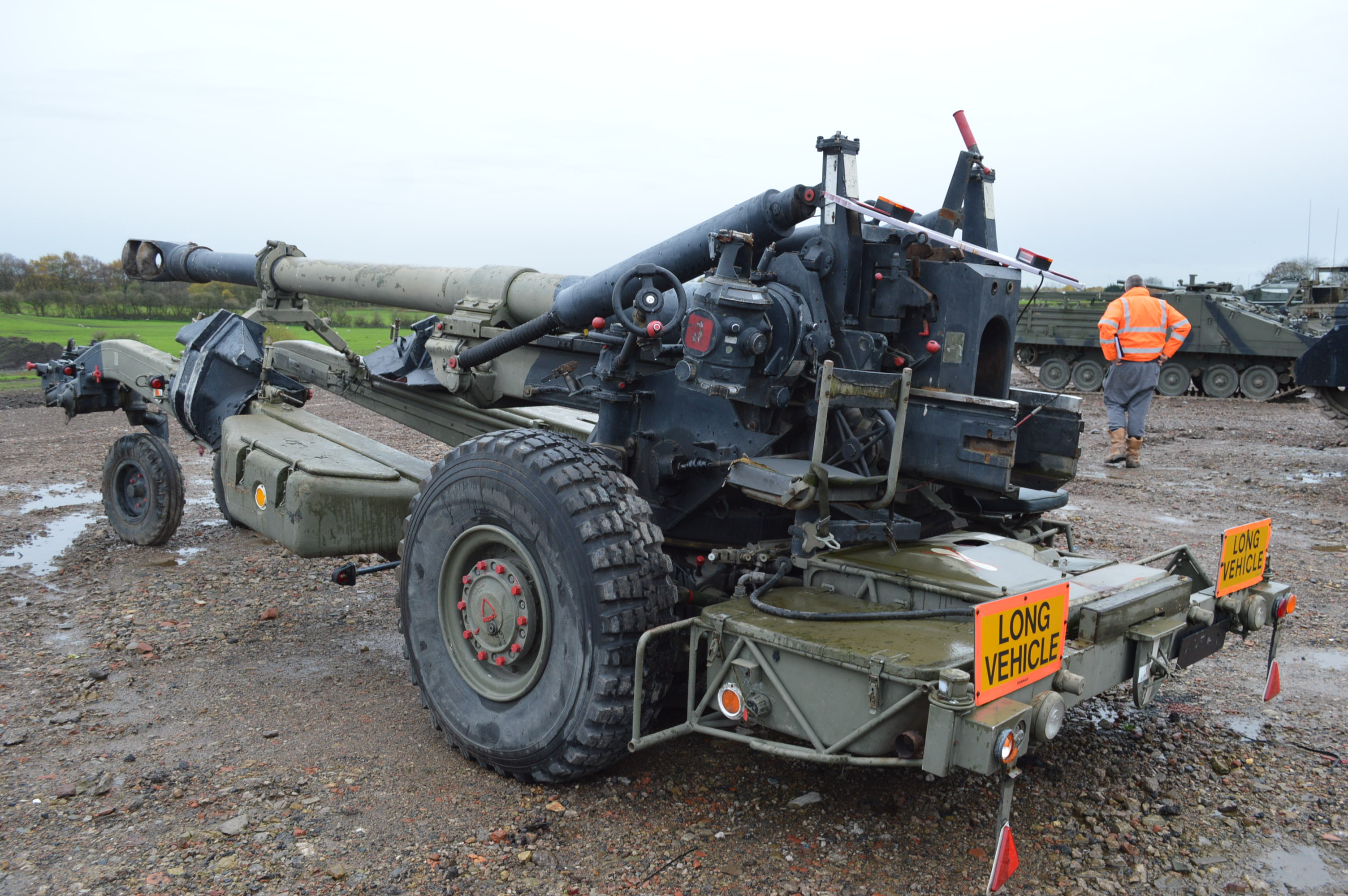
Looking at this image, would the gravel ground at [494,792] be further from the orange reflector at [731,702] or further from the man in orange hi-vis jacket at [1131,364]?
the man in orange hi-vis jacket at [1131,364]

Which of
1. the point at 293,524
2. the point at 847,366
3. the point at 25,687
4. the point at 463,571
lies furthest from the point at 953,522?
the point at 25,687

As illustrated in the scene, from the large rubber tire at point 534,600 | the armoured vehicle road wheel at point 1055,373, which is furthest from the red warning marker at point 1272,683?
the armoured vehicle road wheel at point 1055,373

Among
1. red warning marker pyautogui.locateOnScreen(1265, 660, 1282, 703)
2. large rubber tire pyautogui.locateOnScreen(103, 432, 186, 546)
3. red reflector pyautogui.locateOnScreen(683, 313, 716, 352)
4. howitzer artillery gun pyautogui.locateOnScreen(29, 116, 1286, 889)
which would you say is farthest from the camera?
large rubber tire pyautogui.locateOnScreen(103, 432, 186, 546)

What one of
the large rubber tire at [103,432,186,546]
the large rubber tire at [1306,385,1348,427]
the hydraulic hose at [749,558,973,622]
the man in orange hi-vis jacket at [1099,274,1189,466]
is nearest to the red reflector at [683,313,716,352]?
the hydraulic hose at [749,558,973,622]

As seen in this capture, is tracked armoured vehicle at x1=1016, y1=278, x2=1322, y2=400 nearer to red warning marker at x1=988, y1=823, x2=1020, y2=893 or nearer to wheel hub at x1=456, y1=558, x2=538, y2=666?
wheel hub at x1=456, y1=558, x2=538, y2=666

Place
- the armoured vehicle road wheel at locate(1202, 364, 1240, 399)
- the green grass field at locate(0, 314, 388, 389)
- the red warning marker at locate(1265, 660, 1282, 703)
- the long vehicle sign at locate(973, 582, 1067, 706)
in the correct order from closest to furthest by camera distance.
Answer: the long vehicle sign at locate(973, 582, 1067, 706), the red warning marker at locate(1265, 660, 1282, 703), the green grass field at locate(0, 314, 388, 389), the armoured vehicle road wheel at locate(1202, 364, 1240, 399)

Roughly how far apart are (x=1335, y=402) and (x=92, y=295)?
65.2ft

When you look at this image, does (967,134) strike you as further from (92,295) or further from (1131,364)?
(92,295)

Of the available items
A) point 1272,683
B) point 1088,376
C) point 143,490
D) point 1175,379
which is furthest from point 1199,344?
point 143,490

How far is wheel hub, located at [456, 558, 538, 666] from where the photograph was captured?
3.92 meters

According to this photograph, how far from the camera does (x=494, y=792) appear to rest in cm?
393

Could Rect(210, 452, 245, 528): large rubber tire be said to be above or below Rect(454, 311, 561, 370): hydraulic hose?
below

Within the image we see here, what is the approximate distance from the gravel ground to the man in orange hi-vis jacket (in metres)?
5.52

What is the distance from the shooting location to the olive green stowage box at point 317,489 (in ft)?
17.5
